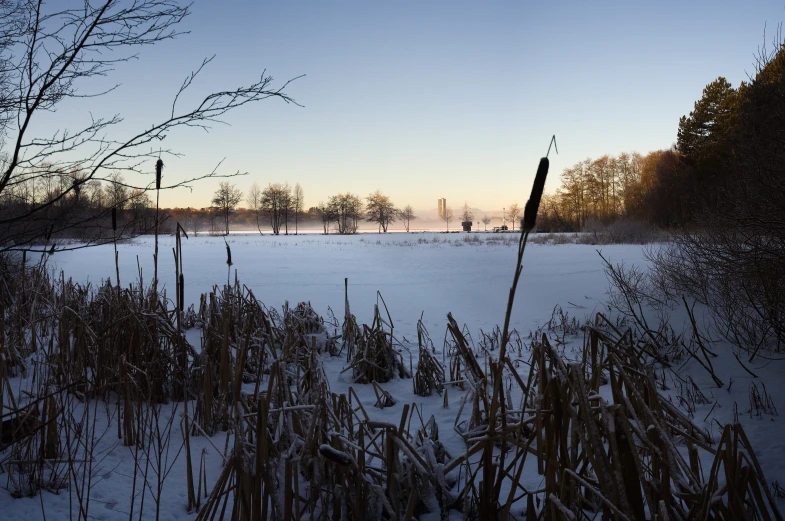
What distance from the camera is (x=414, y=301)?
975cm

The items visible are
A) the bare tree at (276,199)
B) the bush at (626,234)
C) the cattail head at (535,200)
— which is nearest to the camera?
the cattail head at (535,200)

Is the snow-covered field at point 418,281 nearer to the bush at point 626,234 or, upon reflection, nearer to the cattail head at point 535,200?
the cattail head at point 535,200

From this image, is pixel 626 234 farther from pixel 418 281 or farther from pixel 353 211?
pixel 353 211

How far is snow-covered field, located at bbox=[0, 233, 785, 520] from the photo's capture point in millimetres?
2457

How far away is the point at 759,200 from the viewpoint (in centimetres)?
502

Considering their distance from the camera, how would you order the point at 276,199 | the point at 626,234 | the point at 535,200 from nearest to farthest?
1. the point at 535,200
2. the point at 626,234
3. the point at 276,199

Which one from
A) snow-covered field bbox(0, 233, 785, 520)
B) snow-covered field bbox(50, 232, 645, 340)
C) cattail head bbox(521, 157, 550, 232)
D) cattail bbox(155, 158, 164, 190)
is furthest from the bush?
cattail head bbox(521, 157, 550, 232)

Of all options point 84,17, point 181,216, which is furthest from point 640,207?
point 181,216

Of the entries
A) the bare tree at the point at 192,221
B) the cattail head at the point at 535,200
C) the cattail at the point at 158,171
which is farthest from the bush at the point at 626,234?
the bare tree at the point at 192,221

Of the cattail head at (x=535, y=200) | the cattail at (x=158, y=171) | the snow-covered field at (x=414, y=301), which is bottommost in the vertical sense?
the snow-covered field at (x=414, y=301)

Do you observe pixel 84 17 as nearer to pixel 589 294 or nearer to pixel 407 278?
pixel 589 294

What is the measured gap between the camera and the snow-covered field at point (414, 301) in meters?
2.46

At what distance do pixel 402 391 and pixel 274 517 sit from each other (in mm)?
2764

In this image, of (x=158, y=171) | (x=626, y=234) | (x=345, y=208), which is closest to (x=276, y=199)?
(x=345, y=208)
